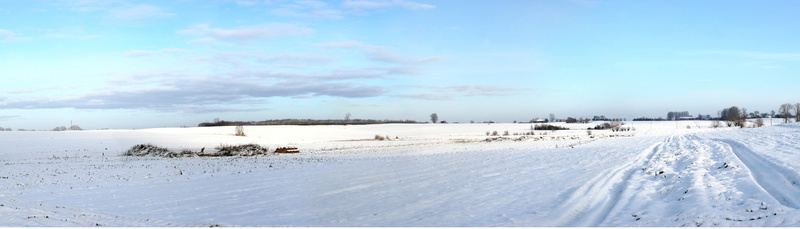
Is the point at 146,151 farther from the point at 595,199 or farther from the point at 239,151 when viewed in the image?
the point at 595,199

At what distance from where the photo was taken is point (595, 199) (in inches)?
420

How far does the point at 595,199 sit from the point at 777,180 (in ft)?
14.6

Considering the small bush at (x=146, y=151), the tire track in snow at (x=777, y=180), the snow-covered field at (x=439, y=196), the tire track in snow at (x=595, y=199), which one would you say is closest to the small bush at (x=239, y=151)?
the small bush at (x=146, y=151)

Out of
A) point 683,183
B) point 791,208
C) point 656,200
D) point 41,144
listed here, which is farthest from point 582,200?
point 41,144

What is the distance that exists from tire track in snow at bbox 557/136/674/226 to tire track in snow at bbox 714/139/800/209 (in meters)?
2.83

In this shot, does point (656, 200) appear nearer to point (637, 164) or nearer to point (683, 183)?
point (683, 183)

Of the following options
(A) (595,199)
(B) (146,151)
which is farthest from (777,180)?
(B) (146,151)

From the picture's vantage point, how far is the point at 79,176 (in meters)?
18.6

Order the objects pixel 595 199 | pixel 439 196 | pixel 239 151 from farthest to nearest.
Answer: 1. pixel 239 151
2. pixel 439 196
3. pixel 595 199

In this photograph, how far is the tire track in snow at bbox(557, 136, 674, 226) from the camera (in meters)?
8.87

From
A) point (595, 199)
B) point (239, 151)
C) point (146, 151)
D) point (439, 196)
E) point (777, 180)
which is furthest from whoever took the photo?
point (239, 151)

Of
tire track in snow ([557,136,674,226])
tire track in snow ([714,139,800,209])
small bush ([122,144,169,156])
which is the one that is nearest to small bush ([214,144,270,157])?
small bush ([122,144,169,156])

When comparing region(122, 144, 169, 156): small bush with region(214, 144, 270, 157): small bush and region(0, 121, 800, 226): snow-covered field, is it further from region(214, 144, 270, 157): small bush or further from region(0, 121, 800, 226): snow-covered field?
region(0, 121, 800, 226): snow-covered field

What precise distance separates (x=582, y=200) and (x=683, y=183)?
2.89 metres
